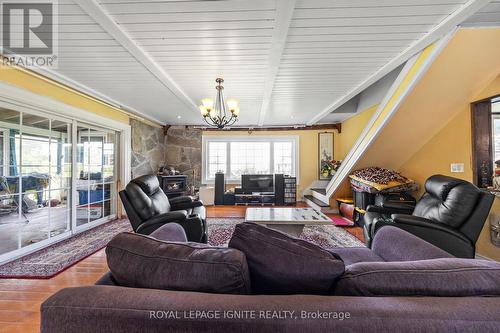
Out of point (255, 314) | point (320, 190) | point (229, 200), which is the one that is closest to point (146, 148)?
point (229, 200)

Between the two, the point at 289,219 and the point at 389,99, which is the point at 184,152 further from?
the point at 389,99

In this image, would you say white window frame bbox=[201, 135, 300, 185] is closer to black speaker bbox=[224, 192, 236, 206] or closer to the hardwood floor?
black speaker bbox=[224, 192, 236, 206]

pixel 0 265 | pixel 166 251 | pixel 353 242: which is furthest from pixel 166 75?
pixel 353 242

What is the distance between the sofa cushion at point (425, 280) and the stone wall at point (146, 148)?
4667 millimetres

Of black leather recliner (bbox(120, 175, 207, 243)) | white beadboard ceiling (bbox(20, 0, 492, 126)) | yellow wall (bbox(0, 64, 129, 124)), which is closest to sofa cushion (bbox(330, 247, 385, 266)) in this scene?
black leather recliner (bbox(120, 175, 207, 243))

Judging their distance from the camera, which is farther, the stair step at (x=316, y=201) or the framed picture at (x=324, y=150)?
the framed picture at (x=324, y=150)

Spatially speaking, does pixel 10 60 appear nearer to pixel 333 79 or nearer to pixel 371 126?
pixel 333 79

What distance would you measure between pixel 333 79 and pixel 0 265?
177 inches

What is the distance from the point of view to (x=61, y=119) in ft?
9.91

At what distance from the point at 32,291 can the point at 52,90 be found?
7.85ft

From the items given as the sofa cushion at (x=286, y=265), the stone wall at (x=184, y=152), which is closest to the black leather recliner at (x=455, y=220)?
the sofa cushion at (x=286, y=265)

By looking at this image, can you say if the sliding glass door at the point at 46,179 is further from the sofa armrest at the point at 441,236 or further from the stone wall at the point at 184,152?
the sofa armrest at the point at 441,236

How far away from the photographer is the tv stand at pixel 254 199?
5.57 m

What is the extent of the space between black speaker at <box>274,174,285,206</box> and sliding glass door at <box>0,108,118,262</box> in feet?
12.4
